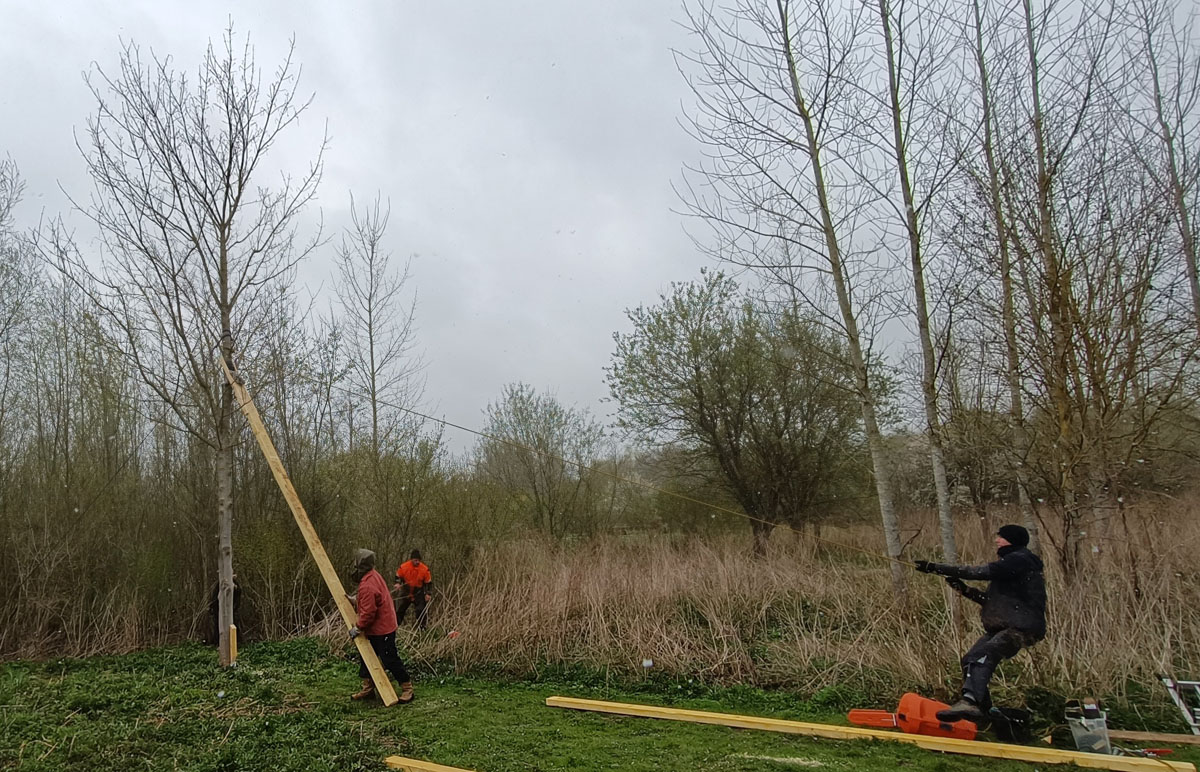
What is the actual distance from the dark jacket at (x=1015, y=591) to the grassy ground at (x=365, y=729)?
46.7 inches

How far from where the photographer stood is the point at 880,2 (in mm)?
8648

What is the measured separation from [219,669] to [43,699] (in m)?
1.74

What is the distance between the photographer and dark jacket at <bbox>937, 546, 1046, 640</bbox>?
5.55 meters

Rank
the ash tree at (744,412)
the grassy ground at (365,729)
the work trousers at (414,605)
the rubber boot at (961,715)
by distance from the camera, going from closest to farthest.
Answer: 1. the grassy ground at (365,729)
2. the rubber boot at (961,715)
3. the work trousers at (414,605)
4. the ash tree at (744,412)

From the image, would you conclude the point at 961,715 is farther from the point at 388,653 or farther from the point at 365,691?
the point at 365,691

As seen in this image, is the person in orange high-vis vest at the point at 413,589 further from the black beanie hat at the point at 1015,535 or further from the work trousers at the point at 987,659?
the black beanie hat at the point at 1015,535

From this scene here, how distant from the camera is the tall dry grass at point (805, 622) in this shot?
6383mm

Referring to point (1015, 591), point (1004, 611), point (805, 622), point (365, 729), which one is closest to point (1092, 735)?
point (1004, 611)

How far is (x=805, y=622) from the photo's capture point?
28.5ft

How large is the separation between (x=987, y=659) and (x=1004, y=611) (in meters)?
0.42

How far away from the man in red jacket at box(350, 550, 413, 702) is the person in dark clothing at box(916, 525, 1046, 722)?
512 cm

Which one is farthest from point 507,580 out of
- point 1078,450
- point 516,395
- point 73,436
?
point 516,395

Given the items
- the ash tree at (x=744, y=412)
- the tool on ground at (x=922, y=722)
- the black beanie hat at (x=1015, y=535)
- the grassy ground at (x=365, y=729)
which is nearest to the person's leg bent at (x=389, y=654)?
the grassy ground at (x=365, y=729)

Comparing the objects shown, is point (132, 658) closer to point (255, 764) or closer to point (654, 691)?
point (255, 764)
